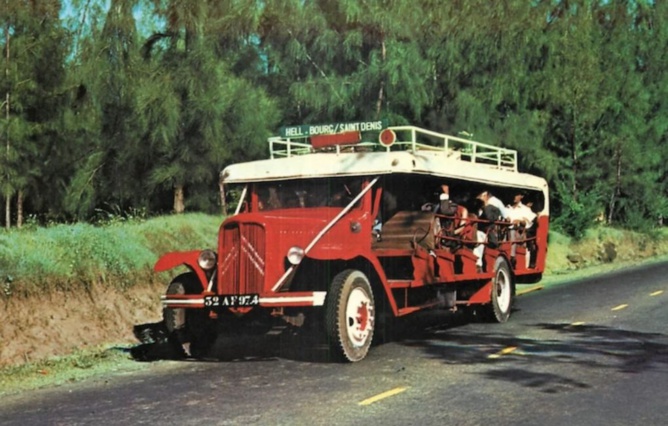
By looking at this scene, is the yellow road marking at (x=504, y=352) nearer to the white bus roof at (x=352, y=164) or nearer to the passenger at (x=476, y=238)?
the white bus roof at (x=352, y=164)

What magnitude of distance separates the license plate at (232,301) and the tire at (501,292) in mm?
5167

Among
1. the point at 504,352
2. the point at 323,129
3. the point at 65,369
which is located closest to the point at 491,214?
the point at 323,129

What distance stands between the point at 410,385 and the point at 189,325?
3.42 m

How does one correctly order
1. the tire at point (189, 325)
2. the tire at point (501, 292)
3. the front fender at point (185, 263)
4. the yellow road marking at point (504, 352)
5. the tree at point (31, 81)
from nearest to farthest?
the yellow road marking at point (504, 352)
the front fender at point (185, 263)
the tire at point (189, 325)
the tire at point (501, 292)
the tree at point (31, 81)

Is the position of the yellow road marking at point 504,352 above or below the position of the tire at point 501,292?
below

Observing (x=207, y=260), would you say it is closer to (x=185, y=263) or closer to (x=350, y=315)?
(x=185, y=263)

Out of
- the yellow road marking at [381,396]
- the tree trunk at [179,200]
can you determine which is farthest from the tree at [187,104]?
the yellow road marking at [381,396]

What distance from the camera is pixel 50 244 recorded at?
1304cm

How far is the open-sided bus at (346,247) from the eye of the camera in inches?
393

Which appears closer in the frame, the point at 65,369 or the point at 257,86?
the point at 65,369

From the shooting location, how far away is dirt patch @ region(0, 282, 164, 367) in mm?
11180

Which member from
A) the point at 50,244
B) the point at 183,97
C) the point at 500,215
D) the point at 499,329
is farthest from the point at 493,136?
the point at 50,244

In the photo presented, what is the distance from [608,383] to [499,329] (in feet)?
14.7

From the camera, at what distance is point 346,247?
419 inches
